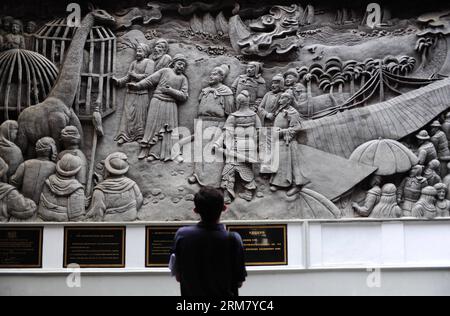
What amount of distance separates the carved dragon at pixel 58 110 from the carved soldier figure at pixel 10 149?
10 cm

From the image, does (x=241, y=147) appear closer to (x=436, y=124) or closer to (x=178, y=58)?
(x=178, y=58)

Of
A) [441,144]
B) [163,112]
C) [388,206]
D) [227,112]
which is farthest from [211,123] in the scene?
[441,144]

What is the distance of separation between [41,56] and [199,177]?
3288mm

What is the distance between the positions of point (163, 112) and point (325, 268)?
3577 millimetres

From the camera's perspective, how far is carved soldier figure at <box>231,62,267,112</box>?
7.45 m

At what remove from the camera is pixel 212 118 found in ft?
24.3

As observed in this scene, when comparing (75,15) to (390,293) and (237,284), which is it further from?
(390,293)

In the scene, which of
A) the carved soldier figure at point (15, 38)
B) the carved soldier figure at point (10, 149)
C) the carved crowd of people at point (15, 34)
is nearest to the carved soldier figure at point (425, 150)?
the carved soldier figure at point (10, 149)

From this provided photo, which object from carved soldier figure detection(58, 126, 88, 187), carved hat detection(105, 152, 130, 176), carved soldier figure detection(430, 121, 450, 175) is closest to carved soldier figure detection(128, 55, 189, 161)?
carved hat detection(105, 152, 130, 176)

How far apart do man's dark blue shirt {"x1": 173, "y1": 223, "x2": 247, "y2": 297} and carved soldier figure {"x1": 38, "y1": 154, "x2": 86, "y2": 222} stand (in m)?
4.35

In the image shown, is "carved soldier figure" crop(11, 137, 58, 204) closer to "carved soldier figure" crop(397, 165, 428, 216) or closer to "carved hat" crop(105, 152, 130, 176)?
"carved hat" crop(105, 152, 130, 176)

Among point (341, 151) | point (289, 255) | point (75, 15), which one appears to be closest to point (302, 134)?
point (341, 151)

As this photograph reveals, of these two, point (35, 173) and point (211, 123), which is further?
point (211, 123)

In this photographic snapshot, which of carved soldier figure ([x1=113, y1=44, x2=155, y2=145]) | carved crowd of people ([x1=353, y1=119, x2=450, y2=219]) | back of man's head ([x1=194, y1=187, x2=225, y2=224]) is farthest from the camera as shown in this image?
carved soldier figure ([x1=113, y1=44, x2=155, y2=145])
